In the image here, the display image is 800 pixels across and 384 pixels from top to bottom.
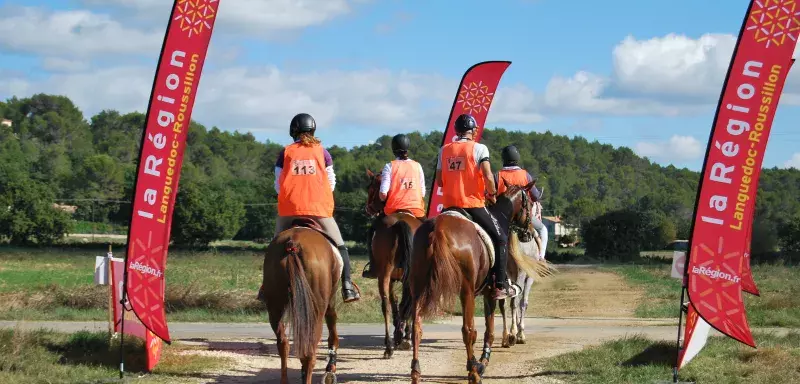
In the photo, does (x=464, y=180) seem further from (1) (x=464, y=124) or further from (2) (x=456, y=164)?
(1) (x=464, y=124)

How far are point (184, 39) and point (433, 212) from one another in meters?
10.2

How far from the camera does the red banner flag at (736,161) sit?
35.8 feet

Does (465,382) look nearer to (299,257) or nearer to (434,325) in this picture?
(299,257)

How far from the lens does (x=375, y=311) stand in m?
22.6

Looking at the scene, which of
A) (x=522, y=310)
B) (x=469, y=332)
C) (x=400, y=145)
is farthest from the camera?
(x=522, y=310)

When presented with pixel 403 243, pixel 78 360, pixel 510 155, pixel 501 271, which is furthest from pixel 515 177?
pixel 78 360

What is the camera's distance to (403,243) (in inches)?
516

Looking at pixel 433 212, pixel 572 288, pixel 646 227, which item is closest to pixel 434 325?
pixel 433 212

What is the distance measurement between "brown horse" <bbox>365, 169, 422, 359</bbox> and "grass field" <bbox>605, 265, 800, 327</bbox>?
8203 mm

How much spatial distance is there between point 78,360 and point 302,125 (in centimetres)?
450

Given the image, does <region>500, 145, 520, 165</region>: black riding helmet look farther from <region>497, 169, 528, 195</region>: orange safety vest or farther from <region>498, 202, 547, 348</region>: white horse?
<region>498, 202, 547, 348</region>: white horse

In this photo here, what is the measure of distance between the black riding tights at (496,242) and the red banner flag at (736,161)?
207 centimetres

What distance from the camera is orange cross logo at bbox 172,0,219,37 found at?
37.9 feet

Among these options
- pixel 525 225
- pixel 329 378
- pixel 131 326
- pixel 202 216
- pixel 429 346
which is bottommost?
pixel 202 216
